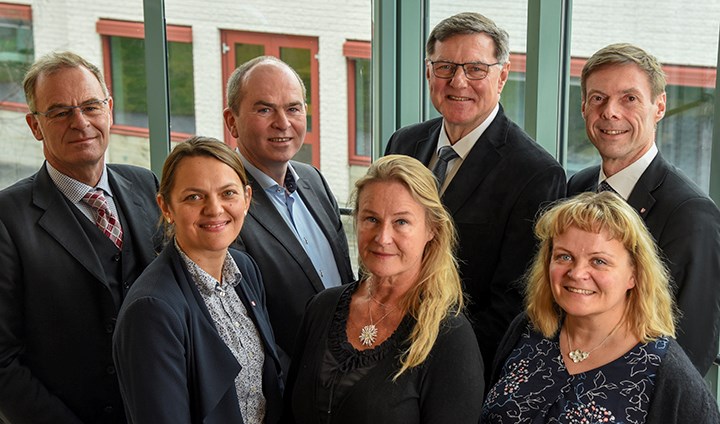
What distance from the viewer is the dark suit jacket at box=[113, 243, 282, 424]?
2.34m

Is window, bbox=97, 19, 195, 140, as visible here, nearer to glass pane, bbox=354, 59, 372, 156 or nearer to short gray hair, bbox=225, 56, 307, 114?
glass pane, bbox=354, 59, 372, 156

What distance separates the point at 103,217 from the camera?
314 centimetres

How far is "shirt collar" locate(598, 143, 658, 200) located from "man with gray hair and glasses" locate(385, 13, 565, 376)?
19 cm

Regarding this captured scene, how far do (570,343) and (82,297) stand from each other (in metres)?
1.65

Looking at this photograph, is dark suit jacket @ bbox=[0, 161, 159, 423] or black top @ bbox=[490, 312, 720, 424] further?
dark suit jacket @ bbox=[0, 161, 159, 423]

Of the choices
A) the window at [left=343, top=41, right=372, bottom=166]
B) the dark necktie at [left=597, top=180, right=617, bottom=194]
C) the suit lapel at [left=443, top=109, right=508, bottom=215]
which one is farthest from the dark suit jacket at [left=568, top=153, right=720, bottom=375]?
the window at [left=343, top=41, right=372, bottom=166]

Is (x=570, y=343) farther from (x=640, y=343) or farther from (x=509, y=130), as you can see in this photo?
(x=509, y=130)

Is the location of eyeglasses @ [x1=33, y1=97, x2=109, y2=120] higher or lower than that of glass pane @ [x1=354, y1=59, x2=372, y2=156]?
higher

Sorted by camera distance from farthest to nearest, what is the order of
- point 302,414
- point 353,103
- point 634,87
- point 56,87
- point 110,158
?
point 110,158 < point 353,103 < point 56,87 < point 634,87 < point 302,414

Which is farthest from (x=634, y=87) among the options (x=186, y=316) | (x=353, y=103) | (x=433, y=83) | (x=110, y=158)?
(x=110, y=158)

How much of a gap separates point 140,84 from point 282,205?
2.76 m

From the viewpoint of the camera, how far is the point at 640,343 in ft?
8.24

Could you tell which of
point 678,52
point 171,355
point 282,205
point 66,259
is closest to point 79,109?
point 66,259

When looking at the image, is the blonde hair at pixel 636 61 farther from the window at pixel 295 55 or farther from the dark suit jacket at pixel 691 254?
the window at pixel 295 55
